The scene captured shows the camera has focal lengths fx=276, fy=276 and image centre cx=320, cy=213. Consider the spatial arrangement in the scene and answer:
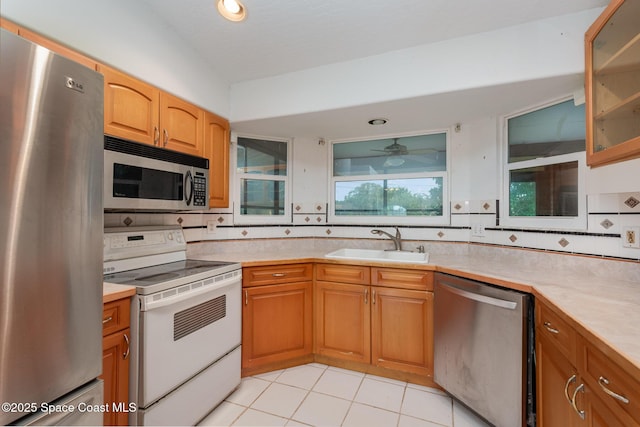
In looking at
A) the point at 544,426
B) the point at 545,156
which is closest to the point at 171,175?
the point at 544,426

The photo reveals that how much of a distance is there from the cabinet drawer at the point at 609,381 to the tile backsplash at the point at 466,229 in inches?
37.5

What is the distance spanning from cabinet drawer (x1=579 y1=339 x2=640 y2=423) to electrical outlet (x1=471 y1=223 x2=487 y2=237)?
1360 mm

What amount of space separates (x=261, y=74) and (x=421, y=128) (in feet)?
4.71

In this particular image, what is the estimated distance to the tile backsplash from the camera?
1.51 m

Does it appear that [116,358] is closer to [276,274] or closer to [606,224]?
[276,274]

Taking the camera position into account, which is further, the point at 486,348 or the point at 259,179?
the point at 259,179

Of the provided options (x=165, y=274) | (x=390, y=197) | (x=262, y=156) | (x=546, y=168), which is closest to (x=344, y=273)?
(x=390, y=197)

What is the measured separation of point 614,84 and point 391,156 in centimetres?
155

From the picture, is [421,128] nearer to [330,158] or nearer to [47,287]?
[330,158]

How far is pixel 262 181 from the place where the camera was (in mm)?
2707

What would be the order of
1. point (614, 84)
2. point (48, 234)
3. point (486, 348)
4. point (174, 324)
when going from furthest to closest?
point (486, 348), point (174, 324), point (614, 84), point (48, 234)

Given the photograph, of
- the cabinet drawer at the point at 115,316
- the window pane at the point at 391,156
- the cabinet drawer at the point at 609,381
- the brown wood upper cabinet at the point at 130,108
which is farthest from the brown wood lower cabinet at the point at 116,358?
the window pane at the point at 391,156

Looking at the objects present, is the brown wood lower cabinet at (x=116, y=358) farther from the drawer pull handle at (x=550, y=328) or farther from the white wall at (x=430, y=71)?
the drawer pull handle at (x=550, y=328)

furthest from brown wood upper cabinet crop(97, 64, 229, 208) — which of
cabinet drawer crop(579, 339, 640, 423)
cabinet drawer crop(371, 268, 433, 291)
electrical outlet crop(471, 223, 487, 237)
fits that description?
cabinet drawer crop(579, 339, 640, 423)
